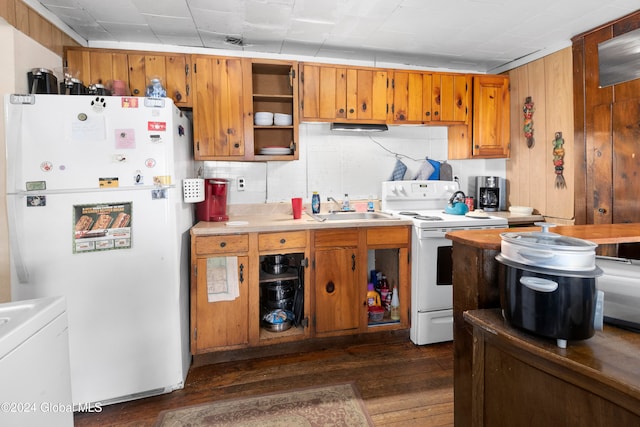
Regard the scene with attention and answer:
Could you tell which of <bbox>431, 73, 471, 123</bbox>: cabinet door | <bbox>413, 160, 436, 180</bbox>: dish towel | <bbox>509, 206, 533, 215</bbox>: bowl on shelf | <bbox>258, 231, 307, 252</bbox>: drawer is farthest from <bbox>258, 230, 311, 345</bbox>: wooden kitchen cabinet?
<bbox>509, 206, 533, 215</bbox>: bowl on shelf

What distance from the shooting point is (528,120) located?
126 inches

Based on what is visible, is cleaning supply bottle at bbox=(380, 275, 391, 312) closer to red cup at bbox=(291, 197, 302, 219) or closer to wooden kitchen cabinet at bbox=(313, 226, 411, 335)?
wooden kitchen cabinet at bbox=(313, 226, 411, 335)

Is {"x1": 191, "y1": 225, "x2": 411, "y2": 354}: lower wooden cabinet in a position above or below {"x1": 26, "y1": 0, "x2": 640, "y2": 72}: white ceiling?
below

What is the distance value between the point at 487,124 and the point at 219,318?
115 inches

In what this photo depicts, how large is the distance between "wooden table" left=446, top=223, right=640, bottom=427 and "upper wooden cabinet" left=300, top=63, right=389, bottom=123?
175 cm

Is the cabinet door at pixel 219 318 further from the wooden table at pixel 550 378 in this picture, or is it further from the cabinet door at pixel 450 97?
the cabinet door at pixel 450 97

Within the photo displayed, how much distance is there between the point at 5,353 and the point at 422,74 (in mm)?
3205

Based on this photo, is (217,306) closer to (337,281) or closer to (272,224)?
(272,224)

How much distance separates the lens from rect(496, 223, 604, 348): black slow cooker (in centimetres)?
91

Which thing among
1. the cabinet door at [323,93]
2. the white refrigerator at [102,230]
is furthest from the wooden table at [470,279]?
the cabinet door at [323,93]

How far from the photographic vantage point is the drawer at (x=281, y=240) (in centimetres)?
246

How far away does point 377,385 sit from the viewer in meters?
2.15

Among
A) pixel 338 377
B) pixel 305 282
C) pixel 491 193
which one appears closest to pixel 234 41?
pixel 305 282

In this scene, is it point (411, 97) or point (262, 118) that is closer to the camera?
point (262, 118)
